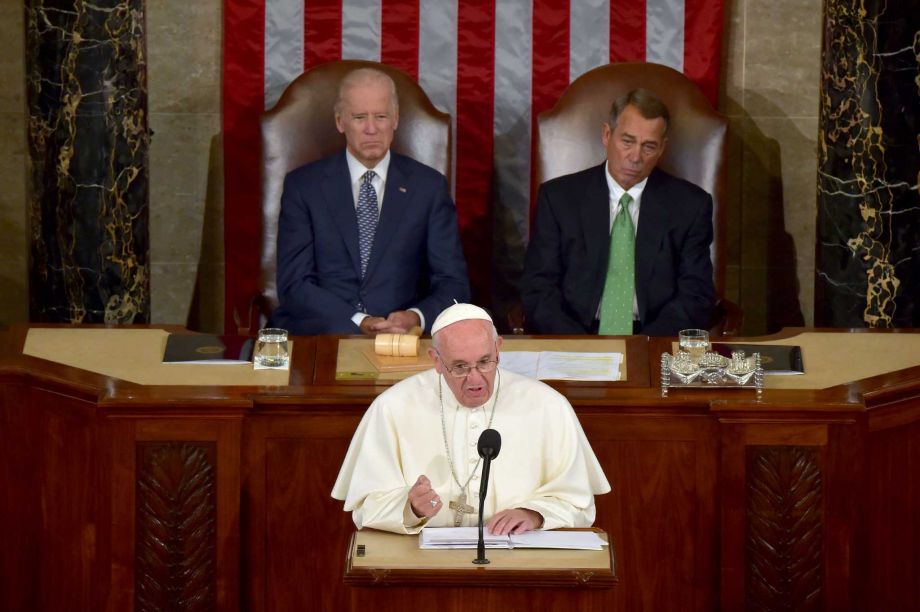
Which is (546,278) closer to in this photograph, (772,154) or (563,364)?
(563,364)

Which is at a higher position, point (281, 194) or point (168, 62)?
point (168, 62)

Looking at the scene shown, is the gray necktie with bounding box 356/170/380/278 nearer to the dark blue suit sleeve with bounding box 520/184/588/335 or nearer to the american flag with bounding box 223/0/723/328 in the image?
the dark blue suit sleeve with bounding box 520/184/588/335

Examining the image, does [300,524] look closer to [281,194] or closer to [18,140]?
[281,194]

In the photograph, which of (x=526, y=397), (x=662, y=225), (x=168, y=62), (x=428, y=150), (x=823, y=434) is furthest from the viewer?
(x=168, y=62)

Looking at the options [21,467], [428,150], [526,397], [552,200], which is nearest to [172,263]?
[428,150]

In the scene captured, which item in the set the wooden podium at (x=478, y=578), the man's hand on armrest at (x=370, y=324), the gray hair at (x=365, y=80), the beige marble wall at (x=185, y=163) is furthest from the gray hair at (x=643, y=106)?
Result: the wooden podium at (x=478, y=578)

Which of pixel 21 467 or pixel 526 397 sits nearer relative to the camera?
pixel 526 397

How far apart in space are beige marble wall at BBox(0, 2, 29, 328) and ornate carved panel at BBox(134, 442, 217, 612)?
342 centimetres

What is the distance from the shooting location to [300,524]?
486 centimetres

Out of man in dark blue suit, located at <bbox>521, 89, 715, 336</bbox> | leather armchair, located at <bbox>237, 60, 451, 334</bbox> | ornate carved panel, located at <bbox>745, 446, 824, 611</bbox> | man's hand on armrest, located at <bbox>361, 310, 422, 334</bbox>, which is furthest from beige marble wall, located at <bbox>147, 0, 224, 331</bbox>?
ornate carved panel, located at <bbox>745, 446, 824, 611</bbox>

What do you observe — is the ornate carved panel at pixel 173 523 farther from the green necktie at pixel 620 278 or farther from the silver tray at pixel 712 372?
the green necktie at pixel 620 278

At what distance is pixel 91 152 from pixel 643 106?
239 centimetres

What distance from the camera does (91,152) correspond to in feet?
22.8

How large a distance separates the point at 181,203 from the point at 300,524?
322cm
